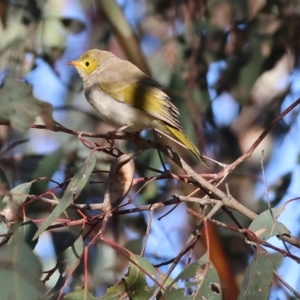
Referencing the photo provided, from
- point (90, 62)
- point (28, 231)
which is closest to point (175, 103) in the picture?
point (90, 62)

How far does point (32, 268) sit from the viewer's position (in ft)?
5.13

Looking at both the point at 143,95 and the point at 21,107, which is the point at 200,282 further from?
the point at 143,95

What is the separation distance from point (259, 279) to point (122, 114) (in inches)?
44.3

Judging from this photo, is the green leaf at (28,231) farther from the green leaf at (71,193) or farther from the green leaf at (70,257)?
the green leaf at (71,193)

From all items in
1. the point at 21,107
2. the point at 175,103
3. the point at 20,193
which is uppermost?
the point at 21,107

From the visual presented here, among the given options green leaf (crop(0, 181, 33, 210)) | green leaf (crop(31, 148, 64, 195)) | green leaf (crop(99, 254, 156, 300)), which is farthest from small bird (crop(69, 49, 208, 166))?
green leaf (crop(99, 254, 156, 300))

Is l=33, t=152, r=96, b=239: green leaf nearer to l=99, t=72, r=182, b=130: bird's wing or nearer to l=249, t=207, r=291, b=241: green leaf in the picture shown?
l=249, t=207, r=291, b=241: green leaf

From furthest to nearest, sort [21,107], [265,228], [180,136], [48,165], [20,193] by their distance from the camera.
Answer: [48,165], [180,136], [20,193], [265,228], [21,107]

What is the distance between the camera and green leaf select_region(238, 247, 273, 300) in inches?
62.0

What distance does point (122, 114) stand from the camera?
8.43 ft

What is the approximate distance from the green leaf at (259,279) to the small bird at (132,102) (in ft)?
2.54

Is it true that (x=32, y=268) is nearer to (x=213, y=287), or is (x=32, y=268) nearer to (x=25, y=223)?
(x=25, y=223)

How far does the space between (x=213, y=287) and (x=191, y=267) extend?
69 millimetres

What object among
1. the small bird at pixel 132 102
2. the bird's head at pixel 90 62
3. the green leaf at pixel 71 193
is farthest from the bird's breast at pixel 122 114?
the green leaf at pixel 71 193
